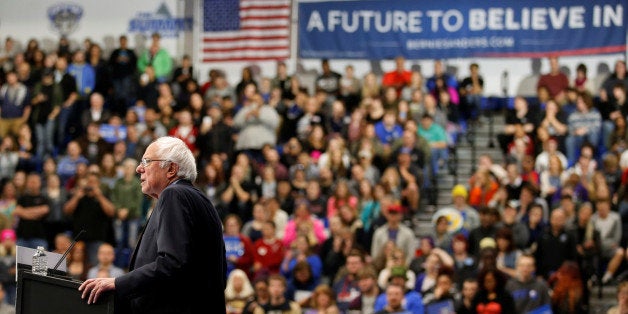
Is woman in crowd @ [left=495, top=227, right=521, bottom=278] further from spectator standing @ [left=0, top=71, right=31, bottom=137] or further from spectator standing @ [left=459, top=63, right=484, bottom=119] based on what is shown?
spectator standing @ [left=0, top=71, right=31, bottom=137]

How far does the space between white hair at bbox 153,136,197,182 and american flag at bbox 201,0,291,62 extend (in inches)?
507

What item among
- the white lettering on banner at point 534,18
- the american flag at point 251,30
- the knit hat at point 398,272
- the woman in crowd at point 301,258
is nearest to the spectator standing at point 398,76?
the white lettering on banner at point 534,18

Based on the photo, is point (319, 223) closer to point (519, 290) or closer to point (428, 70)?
point (519, 290)

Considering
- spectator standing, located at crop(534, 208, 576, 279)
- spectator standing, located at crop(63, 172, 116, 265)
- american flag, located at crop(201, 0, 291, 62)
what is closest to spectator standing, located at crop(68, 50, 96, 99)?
american flag, located at crop(201, 0, 291, 62)

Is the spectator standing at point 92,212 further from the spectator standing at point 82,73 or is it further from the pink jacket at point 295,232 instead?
the spectator standing at point 82,73

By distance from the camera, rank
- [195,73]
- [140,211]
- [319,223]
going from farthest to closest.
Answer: [195,73], [140,211], [319,223]

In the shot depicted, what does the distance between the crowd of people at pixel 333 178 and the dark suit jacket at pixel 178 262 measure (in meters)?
5.96

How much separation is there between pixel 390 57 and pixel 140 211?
16.8 ft

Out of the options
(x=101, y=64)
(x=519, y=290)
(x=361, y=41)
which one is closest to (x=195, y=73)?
(x=101, y=64)

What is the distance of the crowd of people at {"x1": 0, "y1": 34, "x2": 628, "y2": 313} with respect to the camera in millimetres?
10805

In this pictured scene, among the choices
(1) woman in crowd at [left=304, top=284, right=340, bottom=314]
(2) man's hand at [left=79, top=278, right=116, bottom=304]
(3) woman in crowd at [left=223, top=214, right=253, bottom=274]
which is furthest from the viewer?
(3) woman in crowd at [left=223, top=214, right=253, bottom=274]

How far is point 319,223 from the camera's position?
12062 mm

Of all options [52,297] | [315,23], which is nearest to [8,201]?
[315,23]

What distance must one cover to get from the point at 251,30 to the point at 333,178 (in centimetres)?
502
